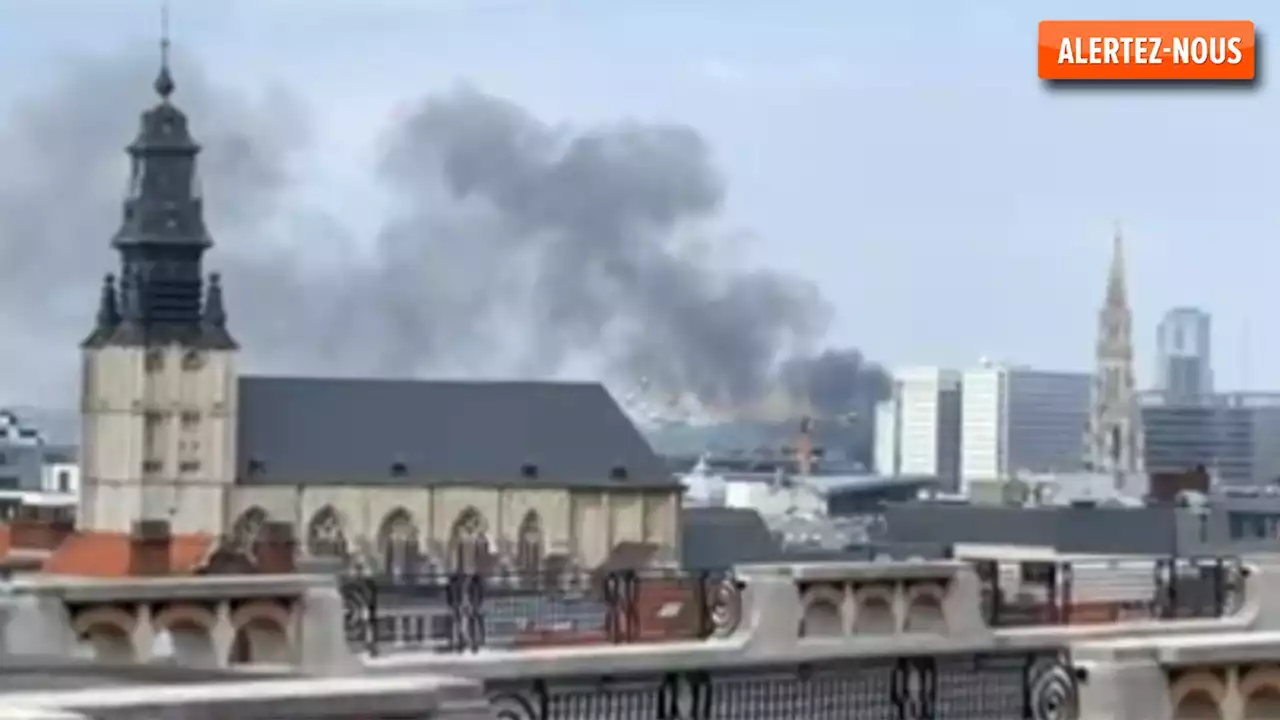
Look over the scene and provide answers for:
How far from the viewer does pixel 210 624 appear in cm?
1702

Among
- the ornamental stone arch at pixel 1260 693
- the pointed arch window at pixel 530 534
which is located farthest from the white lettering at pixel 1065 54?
the pointed arch window at pixel 530 534

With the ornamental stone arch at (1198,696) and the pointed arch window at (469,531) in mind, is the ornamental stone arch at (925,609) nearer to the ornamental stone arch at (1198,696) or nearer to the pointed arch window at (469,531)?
the ornamental stone arch at (1198,696)

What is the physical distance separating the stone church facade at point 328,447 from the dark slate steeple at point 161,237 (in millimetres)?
100

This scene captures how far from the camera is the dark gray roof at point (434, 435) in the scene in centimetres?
15212

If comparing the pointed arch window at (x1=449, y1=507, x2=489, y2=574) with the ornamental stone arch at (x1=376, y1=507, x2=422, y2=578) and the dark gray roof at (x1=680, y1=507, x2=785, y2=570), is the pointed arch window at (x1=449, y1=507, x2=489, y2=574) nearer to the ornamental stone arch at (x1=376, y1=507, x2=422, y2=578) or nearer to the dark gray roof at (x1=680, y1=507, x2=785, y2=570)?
the ornamental stone arch at (x1=376, y1=507, x2=422, y2=578)

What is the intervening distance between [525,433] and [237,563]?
95.3 metres

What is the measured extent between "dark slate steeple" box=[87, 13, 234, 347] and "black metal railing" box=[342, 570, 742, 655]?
124 m

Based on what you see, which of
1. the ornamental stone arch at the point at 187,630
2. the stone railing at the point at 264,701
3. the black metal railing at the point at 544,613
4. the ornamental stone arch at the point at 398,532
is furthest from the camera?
the ornamental stone arch at the point at 398,532

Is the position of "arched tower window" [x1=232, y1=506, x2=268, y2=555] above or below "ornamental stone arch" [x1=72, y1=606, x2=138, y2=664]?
above

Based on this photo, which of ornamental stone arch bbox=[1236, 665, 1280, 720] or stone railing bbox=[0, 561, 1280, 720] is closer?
ornamental stone arch bbox=[1236, 665, 1280, 720]

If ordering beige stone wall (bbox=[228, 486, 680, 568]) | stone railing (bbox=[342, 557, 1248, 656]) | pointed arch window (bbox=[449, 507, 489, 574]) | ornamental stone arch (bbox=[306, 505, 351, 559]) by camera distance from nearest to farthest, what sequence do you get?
stone railing (bbox=[342, 557, 1248, 656])
ornamental stone arch (bbox=[306, 505, 351, 559])
pointed arch window (bbox=[449, 507, 489, 574])
beige stone wall (bbox=[228, 486, 680, 568])

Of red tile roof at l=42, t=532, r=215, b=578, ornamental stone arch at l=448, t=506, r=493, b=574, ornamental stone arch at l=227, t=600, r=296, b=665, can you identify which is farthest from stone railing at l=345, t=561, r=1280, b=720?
ornamental stone arch at l=448, t=506, r=493, b=574

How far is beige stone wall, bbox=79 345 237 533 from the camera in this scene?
5945 inches

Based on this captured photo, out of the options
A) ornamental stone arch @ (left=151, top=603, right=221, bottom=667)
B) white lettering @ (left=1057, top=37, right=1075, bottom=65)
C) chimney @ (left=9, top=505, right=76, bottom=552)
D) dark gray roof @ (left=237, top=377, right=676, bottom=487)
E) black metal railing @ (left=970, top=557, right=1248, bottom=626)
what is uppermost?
dark gray roof @ (left=237, top=377, right=676, bottom=487)
